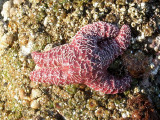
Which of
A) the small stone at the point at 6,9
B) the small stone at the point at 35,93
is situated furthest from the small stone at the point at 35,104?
the small stone at the point at 6,9

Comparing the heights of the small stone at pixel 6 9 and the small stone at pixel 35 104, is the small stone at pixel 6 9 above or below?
above

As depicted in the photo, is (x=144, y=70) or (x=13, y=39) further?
(x=13, y=39)

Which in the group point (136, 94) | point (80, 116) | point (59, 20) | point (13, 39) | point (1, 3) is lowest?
point (80, 116)

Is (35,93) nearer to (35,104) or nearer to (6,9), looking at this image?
(35,104)

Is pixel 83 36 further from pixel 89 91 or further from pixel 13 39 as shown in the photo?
pixel 13 39

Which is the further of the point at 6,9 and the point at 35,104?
the point at 6,9

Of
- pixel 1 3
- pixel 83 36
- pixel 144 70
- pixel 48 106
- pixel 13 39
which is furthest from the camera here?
pixel 1 3

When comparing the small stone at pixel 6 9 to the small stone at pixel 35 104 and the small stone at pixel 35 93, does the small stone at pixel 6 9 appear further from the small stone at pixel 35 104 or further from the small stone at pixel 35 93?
the small stone at pixel 35 104

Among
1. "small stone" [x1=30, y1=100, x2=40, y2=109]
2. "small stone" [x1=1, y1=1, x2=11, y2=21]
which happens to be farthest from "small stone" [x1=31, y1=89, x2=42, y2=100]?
"small stone" [x1=1, y1=1, x2=11, y2=21]

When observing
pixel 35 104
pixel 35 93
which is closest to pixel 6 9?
pixel 35 93

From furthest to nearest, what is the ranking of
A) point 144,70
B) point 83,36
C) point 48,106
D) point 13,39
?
point 13,39 < point 48,106 < point 144,70 < point 83,36

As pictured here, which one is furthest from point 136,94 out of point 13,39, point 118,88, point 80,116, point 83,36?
point 13,39
